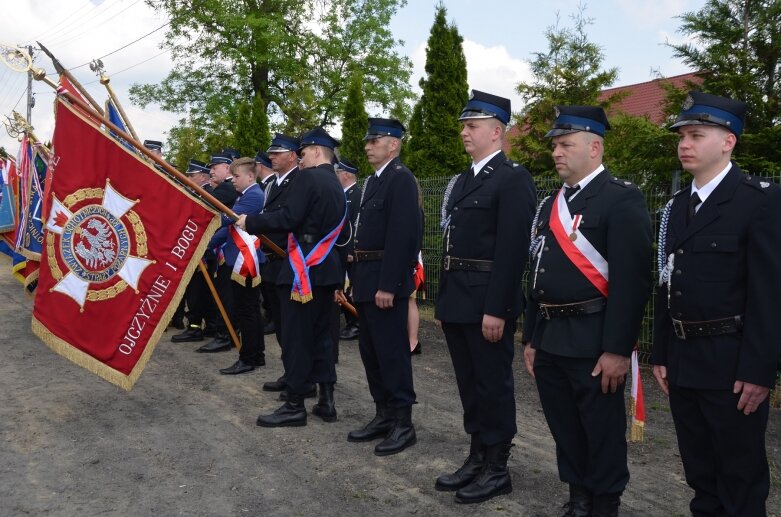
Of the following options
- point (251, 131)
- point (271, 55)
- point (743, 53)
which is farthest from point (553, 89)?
point (271, 55)

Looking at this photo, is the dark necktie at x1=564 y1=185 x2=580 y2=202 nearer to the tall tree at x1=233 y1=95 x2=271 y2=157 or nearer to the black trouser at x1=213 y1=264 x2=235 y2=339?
the black trouser at x1=213 y1=264 x2=235 y2=339

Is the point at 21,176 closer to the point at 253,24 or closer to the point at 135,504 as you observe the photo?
the point at 135,504

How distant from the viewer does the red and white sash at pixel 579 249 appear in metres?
2.99

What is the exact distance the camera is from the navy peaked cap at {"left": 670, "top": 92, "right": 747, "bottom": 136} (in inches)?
104

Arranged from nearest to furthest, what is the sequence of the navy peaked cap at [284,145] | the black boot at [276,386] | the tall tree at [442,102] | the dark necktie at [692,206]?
the dark necktie at [692,206] < the navy peaked cap at [284,145] < the black boot at [276,386] < the tall tree at [442,102]

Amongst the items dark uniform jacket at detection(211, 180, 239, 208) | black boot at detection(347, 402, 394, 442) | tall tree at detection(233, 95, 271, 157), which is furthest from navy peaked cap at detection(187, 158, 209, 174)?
tall tree at detection(233, 95, 271, 157)

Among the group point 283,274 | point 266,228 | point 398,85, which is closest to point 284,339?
point 283,274

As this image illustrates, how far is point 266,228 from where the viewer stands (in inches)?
183

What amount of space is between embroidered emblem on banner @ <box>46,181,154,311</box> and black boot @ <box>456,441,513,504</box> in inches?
99.9

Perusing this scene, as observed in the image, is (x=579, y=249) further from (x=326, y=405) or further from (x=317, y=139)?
(x=326, y=405)

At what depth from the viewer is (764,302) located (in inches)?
98.7

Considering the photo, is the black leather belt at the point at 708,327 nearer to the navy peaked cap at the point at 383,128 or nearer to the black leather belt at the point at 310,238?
the navy peaked cap at the point at 383,128

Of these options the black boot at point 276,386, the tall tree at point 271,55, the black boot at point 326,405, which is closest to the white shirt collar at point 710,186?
the black boot at point 326,405

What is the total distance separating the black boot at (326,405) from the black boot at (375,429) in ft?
1.25
